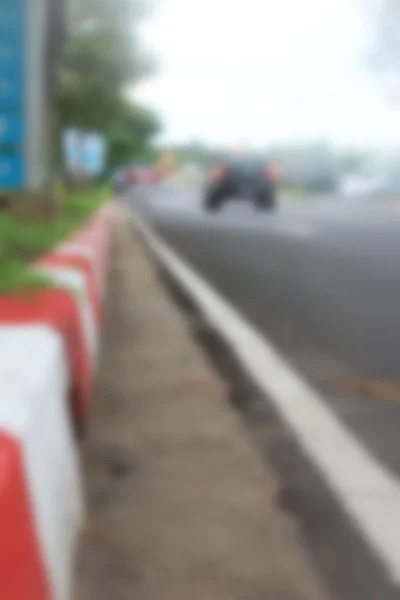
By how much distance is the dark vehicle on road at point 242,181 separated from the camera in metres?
39.0

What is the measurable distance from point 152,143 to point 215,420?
1971 inches

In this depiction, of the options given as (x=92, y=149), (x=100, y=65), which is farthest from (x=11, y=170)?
(x=92, y=149)

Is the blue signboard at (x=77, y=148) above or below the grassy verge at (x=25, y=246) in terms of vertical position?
below

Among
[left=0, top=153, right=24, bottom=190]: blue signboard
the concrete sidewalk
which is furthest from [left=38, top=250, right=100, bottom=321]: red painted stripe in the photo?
[left=0, top=153, right=24, bottom=190]: blue signboard

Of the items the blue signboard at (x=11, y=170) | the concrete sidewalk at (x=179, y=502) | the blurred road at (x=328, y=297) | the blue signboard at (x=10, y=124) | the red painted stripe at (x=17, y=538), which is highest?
the blue signboard at (x=10, y=124)

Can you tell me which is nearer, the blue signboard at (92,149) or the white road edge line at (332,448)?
the white road edge line at (332,448)

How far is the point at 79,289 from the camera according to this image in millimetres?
6391

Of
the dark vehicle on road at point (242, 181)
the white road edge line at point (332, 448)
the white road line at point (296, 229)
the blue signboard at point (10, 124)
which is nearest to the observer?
the white road edge line at point (332, 448)

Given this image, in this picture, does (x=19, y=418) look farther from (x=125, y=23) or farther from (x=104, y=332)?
(x=125, y=23)

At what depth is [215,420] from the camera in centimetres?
711

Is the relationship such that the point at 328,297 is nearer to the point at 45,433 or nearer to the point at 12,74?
the point at 12,74

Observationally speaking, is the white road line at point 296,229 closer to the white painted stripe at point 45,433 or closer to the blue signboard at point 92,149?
the blue signboard at point 92,149

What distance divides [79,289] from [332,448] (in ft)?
4.11

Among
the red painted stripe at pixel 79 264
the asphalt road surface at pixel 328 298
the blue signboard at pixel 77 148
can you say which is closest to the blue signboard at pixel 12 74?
the red painted stripe at pixel 79 264
